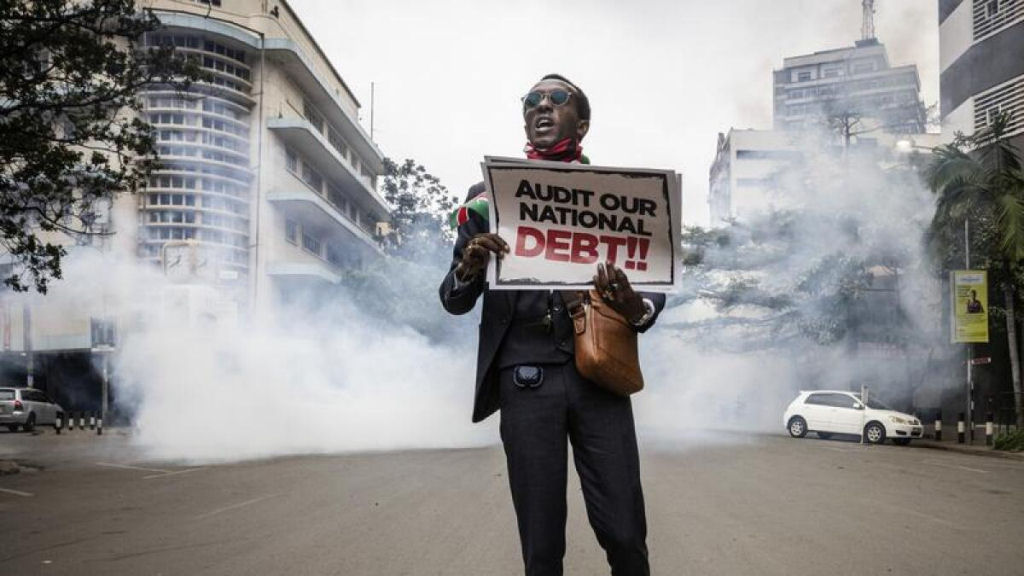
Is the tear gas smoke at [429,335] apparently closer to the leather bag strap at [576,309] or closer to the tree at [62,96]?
the tree at [62,96]

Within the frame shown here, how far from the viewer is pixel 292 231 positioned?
36.8m

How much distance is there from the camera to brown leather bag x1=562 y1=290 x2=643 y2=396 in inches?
102

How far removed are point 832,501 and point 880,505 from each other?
1.48 feet

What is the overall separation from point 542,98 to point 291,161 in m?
35.2

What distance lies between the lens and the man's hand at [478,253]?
263 centimetres

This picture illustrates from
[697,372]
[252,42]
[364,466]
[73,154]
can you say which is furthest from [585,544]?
[697,372]

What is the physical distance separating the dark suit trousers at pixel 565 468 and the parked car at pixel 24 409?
2795 cm

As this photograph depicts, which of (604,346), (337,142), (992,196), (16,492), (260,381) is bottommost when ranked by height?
(16,492)

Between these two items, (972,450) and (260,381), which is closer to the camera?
(972,450)

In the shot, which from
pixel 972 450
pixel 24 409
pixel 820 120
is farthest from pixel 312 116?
pixel 972 450

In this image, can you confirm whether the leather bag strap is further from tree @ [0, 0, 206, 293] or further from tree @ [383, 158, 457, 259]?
tree @ [383, 158, 457, 259]

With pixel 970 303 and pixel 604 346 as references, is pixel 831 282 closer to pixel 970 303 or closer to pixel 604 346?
pixel 970 303

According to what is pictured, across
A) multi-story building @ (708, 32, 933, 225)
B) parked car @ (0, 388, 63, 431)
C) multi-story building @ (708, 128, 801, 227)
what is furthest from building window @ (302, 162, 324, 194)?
multi-story building @ (708, 128, 801, 227)

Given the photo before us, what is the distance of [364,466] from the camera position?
42.8 feet
